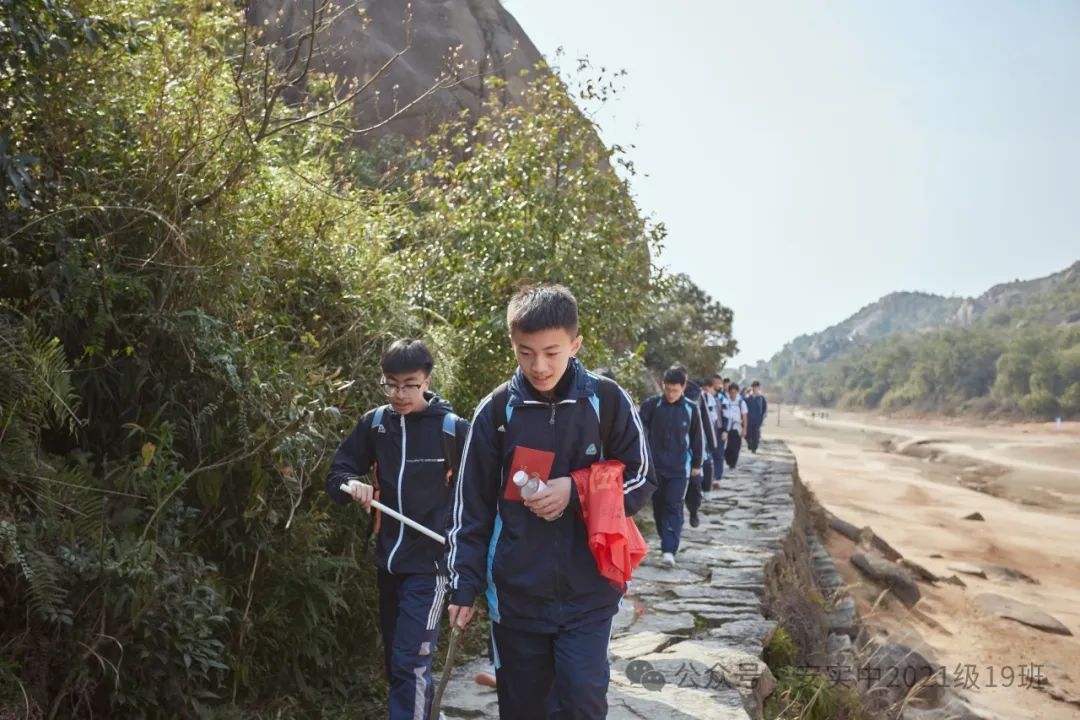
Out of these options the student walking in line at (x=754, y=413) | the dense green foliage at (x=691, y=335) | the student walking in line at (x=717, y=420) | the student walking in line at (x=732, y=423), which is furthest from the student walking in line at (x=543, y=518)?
the student walking in line at (x=754, y=413)

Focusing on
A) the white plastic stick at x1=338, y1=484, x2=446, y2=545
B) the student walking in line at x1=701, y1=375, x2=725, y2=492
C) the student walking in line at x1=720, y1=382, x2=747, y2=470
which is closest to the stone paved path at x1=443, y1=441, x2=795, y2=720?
the white plastic stick at x1=338, y1=484, x2=446, y2=545

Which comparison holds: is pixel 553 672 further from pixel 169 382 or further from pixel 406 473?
pixel 169 382

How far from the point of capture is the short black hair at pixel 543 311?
301 centimetres

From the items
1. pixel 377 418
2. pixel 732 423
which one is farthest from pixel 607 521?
pixel 732 423

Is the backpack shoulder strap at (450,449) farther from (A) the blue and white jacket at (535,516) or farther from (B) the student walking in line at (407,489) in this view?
(A) the blue and white jacket at (535,516)

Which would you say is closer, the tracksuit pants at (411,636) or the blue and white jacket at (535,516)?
the blue and white jacket at (535,516)

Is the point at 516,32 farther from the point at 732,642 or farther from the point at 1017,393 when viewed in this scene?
the point at 1017,393

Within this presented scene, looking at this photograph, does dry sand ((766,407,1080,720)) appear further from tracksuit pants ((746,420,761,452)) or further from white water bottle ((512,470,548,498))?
white water bottle ((512,470,548,498))

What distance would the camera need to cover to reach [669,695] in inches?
195

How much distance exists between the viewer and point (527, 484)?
9.80ft

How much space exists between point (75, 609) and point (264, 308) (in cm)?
195

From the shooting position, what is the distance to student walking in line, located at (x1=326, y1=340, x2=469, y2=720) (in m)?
3.76

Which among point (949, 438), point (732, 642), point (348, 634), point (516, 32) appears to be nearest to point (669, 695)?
point (732, 642)

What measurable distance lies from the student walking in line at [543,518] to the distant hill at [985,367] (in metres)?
60.5
